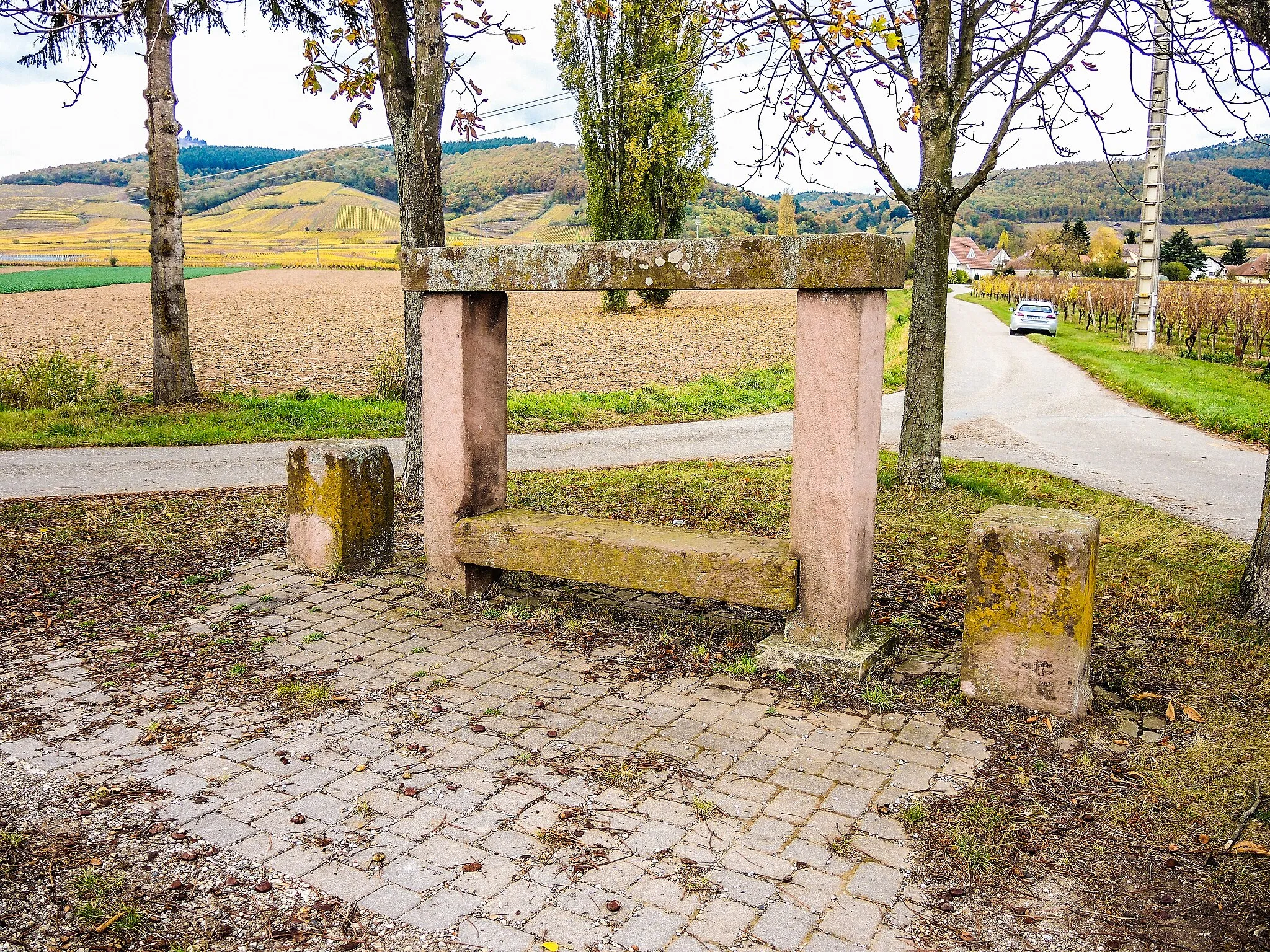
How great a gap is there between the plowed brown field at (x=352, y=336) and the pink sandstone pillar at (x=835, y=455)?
12525 mm

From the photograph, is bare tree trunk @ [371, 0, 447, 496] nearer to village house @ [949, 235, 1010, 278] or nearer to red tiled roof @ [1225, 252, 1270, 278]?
red tiled roof @ [1225, 252, 1270, 278]

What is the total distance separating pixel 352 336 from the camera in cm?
2505

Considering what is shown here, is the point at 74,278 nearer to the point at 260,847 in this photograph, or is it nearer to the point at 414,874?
the point at 260,847

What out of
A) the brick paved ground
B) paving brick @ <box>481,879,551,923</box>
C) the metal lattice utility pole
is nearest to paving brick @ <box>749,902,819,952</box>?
the brick paved ground

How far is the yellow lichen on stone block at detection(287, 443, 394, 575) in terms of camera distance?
623cm

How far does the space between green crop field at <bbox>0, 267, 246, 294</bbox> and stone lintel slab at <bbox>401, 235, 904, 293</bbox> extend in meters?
42.3

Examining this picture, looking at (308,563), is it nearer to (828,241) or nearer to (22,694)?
(22,694)

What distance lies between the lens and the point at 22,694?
14.9ft

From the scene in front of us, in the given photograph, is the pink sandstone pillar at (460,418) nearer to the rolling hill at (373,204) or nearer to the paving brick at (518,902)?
the paving brick at (518,902)

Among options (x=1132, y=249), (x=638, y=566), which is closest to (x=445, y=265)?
(x=638, y=566)

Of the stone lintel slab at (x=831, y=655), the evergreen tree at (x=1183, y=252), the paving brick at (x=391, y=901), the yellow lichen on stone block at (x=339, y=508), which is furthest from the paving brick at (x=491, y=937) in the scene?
the evergreen tree at (x=1183, y=252)

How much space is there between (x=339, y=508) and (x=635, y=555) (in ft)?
7.38

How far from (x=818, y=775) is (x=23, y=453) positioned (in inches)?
411

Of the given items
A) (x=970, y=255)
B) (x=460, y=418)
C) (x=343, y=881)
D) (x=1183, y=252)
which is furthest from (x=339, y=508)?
(x=970, y=255)
